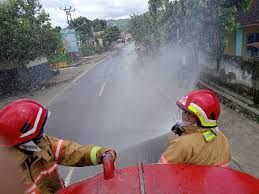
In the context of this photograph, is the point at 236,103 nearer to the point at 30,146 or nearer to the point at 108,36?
the point at 30,146

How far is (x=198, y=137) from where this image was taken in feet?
7.79

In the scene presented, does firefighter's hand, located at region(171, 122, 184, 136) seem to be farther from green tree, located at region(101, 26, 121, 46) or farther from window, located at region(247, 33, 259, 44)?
green tree, located at region(101, 26, 121, 46)

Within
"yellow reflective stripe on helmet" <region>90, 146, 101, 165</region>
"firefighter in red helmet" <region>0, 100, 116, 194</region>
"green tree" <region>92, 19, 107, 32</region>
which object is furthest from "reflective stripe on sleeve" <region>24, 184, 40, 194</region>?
"green tree" <region>92, 19, 107, 32</region>

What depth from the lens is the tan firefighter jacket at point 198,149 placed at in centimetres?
228

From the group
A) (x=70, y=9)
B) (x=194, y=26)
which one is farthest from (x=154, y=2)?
(x=70, y=9)

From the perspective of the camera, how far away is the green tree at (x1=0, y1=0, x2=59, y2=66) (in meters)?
17.2

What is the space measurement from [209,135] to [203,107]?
0.76 ft

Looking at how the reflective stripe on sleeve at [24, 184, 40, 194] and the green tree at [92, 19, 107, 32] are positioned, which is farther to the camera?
the green tree at [92, 19, 107, 32]

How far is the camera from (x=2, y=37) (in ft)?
55.1

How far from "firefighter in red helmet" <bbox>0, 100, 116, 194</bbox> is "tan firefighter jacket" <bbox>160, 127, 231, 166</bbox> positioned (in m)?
0.51

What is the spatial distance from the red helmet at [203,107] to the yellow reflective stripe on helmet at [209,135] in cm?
6

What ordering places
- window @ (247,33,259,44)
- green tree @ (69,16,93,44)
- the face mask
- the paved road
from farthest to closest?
green tree @ (69,16,93,44), window @ (247,33,259,44), the paved road, the face mask

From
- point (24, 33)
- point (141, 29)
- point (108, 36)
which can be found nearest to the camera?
point (24, 33)

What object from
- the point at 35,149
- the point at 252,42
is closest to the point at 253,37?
the point at 252,42
